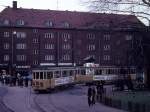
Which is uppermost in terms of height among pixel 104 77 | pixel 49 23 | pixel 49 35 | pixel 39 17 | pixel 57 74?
pixel 39 17

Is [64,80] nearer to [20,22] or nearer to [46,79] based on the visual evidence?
[46,79]

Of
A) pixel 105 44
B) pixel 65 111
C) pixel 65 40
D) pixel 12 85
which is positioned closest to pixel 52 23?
pixel 65 40

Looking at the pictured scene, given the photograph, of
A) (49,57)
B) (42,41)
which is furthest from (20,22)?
(49,57)

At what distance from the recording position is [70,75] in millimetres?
59281

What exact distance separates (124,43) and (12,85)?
3490 centimetres

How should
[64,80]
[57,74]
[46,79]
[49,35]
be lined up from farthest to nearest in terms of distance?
[49,35], [64,80], [57,74], [46,79]

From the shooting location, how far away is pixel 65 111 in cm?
3080

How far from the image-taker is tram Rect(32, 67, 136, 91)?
Result: 50.0 meters

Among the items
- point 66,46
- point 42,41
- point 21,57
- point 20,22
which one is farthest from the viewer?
point 66,46

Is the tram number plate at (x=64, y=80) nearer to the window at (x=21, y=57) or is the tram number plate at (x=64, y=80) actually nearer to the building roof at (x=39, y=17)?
the building roof at (x=39, y=17)

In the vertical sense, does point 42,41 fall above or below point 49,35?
below

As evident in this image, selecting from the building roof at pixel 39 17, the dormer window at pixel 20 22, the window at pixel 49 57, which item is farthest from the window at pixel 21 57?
the dormer window at pixel 20 22

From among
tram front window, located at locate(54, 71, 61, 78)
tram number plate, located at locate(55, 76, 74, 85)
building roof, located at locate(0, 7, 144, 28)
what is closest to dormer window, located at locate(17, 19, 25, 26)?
building roof, located at locate(0, 7, 144, 28)

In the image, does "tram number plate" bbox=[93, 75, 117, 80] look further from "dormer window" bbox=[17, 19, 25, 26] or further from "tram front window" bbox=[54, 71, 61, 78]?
"dormer window" bbox=[17, 19, 25, 26]
